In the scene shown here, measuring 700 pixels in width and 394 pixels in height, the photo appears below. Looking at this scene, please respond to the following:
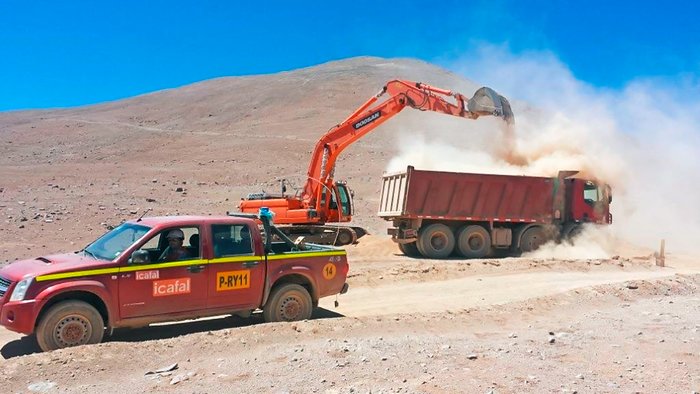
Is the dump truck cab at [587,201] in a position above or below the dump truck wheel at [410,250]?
above

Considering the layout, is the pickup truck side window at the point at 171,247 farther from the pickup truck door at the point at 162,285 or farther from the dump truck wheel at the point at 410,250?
the dump truck wheel at the point at 410,250

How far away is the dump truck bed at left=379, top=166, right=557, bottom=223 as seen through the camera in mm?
19016

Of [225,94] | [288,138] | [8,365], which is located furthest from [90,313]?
[225,94]

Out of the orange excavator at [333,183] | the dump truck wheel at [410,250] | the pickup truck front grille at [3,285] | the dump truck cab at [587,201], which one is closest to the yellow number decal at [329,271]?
the pickup truck front grille at [3,285]

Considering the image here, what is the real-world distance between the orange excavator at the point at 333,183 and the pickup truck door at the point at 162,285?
1084cm

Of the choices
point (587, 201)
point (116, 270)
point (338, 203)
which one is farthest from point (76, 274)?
point (587, 201)

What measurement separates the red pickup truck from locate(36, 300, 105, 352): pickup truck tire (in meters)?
0.01

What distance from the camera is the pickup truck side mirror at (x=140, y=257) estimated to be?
26.2 ft

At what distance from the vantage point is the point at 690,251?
2355cm

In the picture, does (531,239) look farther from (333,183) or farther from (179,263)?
(179,263)

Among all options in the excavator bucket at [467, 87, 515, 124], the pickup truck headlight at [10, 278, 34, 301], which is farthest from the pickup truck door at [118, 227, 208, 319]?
the excavator bucket at [467, 87, 515, 124]

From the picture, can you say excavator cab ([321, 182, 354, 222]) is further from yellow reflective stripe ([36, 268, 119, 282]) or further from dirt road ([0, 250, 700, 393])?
yellow reflective stripe ([36, 268, 119, 282])

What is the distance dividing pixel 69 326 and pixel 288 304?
296 cm

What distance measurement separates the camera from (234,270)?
28.6 feet
